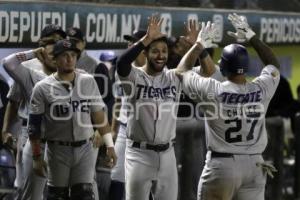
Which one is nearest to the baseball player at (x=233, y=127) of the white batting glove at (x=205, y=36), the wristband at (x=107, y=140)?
the white batting glove at (x=205, y=36)

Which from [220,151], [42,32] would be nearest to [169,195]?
[220,151]

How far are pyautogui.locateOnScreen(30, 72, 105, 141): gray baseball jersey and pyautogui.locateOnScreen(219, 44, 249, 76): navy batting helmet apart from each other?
3.98 feet

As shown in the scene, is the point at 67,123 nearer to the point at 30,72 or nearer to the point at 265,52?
the point at 30,72

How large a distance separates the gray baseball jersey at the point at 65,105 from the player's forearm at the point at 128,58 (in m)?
0.34

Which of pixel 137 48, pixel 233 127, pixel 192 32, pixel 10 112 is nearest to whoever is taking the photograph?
pixel 233 127

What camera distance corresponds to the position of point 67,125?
800 cm

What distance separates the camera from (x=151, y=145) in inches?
316

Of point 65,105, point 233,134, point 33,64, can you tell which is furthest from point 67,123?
point 233,134

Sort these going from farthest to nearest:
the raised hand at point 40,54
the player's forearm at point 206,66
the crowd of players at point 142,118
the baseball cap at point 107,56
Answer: the baseball cap at point 107,56
the raised hand at point 40,54
the player's forearm at point 206,66
the crowd of players at point 142,118

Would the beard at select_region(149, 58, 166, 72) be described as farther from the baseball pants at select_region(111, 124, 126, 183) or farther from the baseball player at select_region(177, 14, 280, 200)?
the baseball pants at select_region(111, 124, 126, 183)

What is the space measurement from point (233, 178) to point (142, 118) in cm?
102

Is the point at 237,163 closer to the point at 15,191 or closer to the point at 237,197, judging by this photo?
the point at 237,197

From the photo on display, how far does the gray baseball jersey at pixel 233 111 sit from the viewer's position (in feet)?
24.5

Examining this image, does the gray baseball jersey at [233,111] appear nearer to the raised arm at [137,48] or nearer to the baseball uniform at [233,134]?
the baseball uniform at [233,134]
